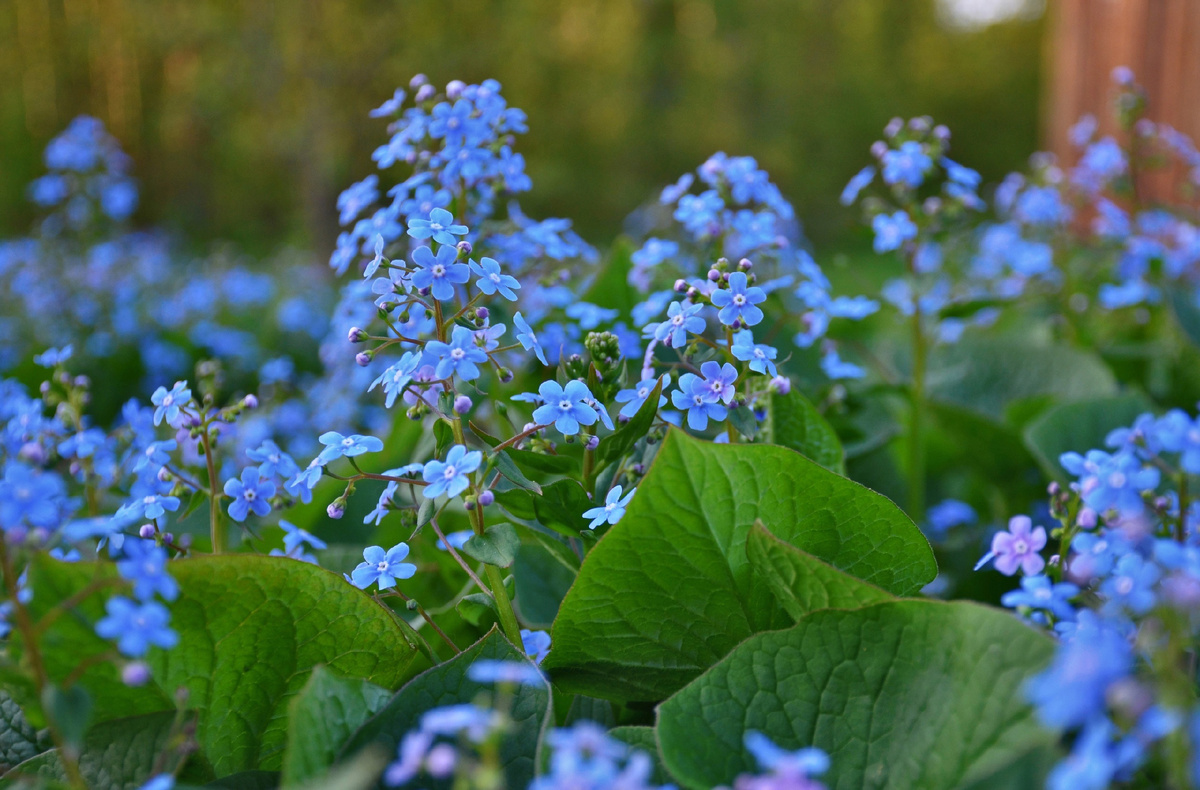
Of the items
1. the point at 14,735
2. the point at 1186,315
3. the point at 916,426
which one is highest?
the point at 1186,315

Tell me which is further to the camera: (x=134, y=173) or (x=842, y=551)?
(x=134, y=173)

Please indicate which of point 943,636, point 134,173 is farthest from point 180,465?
point 134,173

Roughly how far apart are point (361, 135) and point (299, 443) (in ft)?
35.4

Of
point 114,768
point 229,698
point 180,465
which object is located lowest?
point 114,768

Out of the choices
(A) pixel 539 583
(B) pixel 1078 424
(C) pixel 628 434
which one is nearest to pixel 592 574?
(C) pixel 628 434

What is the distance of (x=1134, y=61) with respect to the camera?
202 inches

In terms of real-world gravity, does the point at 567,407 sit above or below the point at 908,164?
below

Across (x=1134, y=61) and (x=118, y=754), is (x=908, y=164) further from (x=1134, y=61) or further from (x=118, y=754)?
(x=1134, y=61)

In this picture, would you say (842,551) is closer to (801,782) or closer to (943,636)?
(943,636)

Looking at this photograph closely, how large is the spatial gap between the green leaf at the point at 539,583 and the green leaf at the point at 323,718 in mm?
560

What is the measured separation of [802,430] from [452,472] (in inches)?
28.3

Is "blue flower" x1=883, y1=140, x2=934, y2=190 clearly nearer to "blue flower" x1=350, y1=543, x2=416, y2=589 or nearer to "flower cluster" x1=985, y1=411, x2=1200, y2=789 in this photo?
"flower cluster" x1=985, y1=411, x2=1200, y2=789

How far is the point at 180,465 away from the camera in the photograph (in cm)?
207

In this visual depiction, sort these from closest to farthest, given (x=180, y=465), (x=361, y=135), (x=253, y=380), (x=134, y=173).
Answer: (x=180, y=465) → (x=253, y=380) → (x=361, y=135) → (x=134, y=173)
